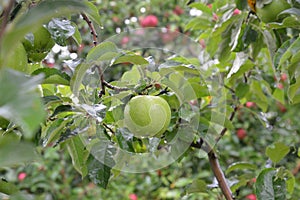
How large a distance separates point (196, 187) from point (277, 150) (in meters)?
0.20

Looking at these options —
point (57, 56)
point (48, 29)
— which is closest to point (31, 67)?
point (48, 29)

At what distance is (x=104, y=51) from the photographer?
2.37ft

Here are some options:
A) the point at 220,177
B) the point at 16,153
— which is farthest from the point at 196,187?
the point at 16,153

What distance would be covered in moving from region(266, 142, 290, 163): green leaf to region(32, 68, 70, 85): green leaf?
53 centimetres

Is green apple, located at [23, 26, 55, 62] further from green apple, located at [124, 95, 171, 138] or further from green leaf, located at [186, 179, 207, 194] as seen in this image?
green leaf, located at [186, 179, 207, 194]

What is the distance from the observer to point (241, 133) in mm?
2584

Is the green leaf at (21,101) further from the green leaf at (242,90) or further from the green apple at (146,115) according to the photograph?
the green leaf at (242,90)

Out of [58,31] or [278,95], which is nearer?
[58,31]

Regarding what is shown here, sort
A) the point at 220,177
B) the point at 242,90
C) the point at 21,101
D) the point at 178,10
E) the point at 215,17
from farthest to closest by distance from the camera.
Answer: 1. the point at 178,10
2. the point at 215,17
3. the point at 242,90
4. the point at 220,177
5. the point at 21,101

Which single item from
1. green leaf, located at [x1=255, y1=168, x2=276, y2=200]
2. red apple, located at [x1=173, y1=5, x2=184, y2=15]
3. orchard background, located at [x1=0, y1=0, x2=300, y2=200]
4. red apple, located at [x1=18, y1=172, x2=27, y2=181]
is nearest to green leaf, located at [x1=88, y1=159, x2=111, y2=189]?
orchard background, located at [x1=0, y1=0, x2=300, y2=200]

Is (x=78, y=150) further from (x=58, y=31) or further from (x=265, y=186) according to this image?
(x=265, y=186)

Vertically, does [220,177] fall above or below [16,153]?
below

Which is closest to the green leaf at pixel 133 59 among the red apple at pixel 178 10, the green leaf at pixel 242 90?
the green leaf at pixel 242 90

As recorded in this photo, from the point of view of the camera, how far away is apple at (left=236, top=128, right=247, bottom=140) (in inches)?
102
